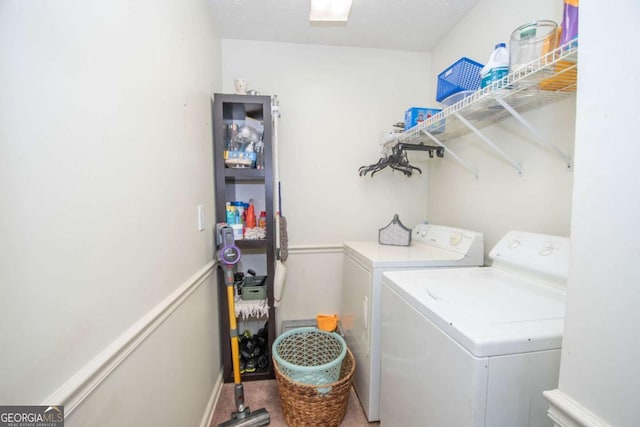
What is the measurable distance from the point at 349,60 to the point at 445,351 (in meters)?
2.18

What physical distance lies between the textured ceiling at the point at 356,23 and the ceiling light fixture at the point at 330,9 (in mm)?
124

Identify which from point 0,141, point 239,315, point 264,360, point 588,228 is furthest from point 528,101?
point 264,360

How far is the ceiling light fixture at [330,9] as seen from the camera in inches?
59.3

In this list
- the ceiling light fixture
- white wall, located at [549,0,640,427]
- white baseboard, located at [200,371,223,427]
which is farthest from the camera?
the ceiling light fixture

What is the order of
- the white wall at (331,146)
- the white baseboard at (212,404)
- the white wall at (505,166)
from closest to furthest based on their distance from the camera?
the white wall at (505,166), the white baseboard at (212,404), the white wall at (331,146)

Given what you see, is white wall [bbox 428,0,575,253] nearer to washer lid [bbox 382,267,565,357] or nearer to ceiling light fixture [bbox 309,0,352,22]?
washer lid [bbox 382,267,565,357]

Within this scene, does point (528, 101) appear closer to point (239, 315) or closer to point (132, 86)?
point (132, 86)

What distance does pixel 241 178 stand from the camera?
1764mm

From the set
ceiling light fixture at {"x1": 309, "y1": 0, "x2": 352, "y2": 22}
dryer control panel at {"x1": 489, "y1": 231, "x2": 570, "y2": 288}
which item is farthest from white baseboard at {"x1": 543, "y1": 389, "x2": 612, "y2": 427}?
ceiling light fixture at {"x1": 309, "y1": 0, "x2": 352, "y2": 22}

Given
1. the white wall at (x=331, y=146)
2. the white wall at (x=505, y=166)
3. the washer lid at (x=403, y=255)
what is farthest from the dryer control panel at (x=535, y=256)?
the white wall at (x=331, y=146)

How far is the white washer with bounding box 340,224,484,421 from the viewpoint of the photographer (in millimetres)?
1370

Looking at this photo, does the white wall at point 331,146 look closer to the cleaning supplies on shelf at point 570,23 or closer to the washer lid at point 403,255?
the washer lid at point 403,255

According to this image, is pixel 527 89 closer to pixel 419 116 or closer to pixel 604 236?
pixel 419 116

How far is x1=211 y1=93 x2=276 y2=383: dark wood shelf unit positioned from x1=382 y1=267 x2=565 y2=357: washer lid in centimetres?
90
